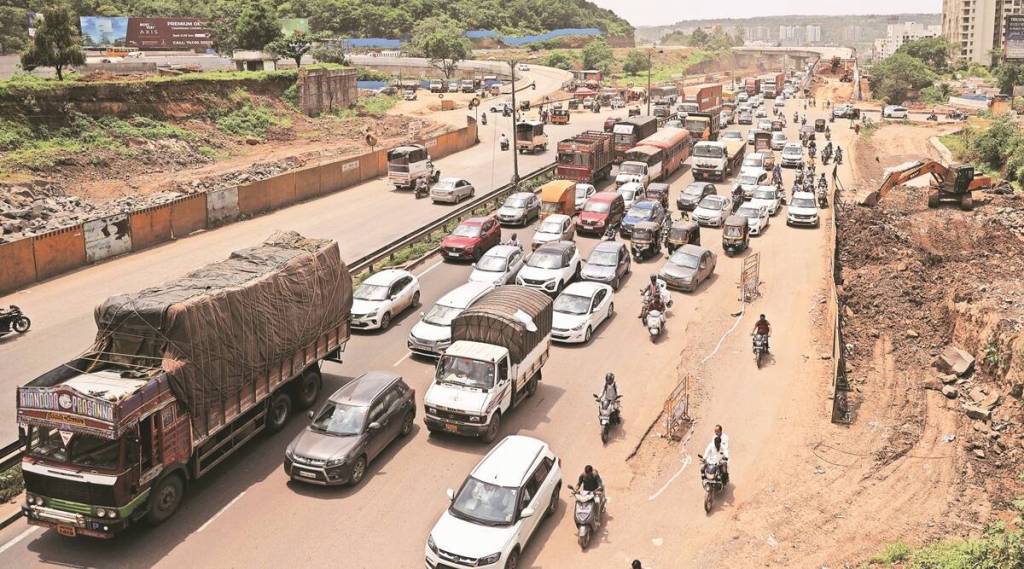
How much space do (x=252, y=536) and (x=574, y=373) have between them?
1039 centimetres

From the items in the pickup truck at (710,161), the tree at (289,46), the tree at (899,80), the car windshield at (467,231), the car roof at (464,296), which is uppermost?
the tree at (289,46)

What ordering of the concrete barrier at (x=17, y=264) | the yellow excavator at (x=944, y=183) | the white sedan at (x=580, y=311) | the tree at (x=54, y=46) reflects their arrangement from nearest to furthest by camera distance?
the white sedan at (x=580, y=311), the concrete barrier at (x=17, y=264), the yellow excavator at (x=944, y=183), the tree at (x=54, y=46)

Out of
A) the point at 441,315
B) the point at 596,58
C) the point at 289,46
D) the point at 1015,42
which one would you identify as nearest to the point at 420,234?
the point at 441,315

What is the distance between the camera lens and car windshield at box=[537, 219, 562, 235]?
34766mm

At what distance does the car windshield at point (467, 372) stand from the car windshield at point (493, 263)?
33.0ft

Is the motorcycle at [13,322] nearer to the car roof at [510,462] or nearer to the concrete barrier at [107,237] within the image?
the concrete barrier at [107,237]

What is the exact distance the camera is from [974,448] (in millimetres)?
20500

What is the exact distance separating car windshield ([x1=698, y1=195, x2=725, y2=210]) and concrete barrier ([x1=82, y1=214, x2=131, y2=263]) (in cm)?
2576

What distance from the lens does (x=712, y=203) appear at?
4084cm

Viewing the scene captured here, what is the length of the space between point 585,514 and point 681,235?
21338 mm

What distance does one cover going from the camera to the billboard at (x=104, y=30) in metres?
111

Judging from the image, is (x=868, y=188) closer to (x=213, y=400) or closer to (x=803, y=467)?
(x=803, y=467)

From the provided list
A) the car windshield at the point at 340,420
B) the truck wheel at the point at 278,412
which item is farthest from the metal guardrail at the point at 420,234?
the car windshield at the point at 340,420

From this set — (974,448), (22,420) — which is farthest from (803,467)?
(22,420)
